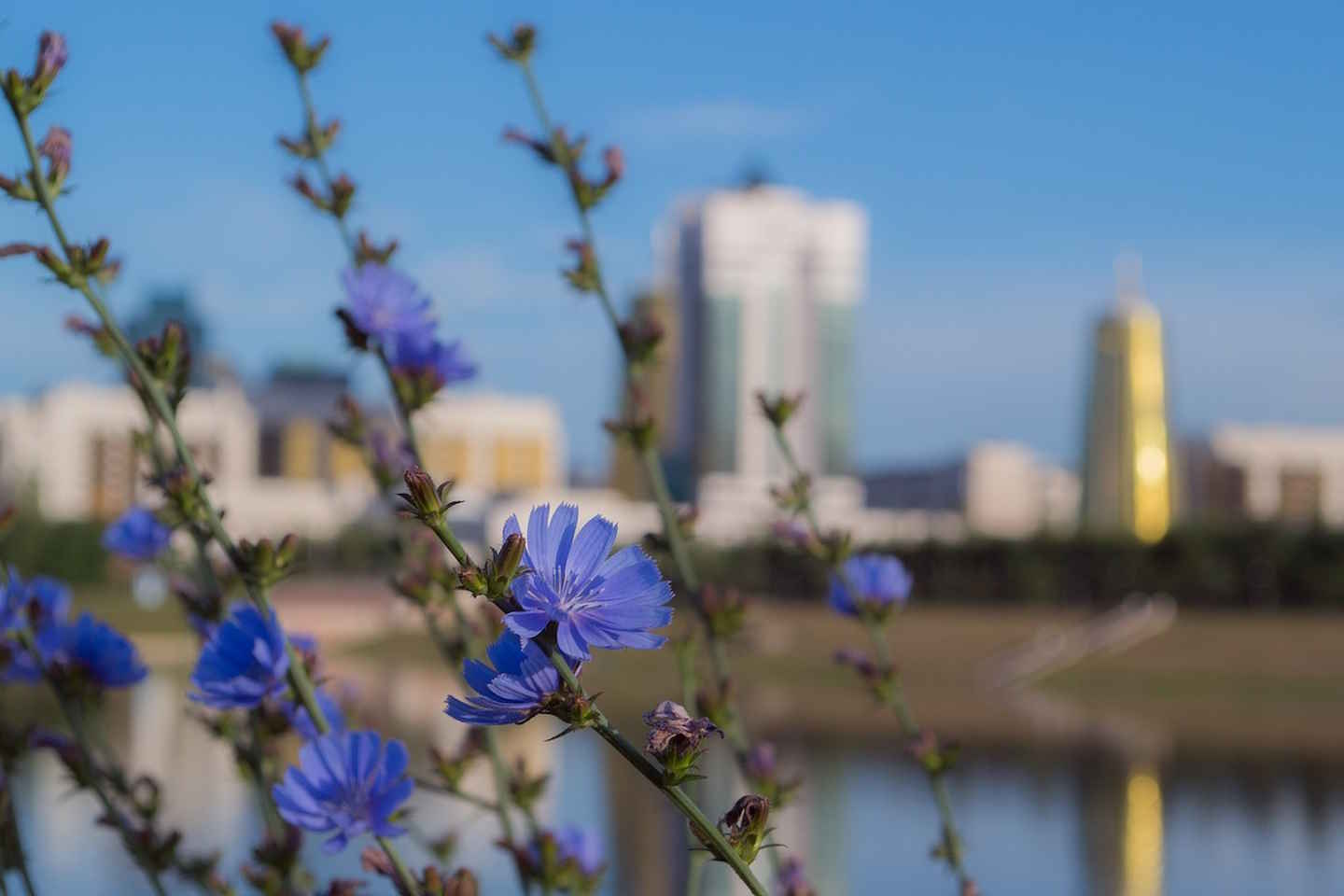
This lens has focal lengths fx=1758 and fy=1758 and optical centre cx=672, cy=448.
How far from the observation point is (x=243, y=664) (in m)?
1.06

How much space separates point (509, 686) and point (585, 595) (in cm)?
5

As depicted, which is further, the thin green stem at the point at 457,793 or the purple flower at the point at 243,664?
the thin green stem at the point at 457,793

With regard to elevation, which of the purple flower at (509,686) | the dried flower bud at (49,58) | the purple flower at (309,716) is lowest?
the purple flower at (309,716)

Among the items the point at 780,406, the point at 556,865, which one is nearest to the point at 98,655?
the point at 556,865

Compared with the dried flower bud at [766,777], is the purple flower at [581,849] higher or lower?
lower

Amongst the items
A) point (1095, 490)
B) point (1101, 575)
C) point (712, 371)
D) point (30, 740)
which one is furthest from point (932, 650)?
point (712, 371)

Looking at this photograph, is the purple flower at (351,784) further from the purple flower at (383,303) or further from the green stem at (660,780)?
the purple flower at (383,303)

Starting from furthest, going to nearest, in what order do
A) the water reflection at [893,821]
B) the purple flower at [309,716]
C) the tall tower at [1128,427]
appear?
the tall tower at [1128,427]
the water reflection at [893,821]
the purple flower at [309,716]

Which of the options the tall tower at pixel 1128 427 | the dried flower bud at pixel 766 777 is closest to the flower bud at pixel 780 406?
the dried flower bud at pixel 766 777

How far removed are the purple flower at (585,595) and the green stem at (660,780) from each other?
0.04ft

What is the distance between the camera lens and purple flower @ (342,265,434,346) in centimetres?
129

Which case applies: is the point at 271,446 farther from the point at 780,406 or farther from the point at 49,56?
the point at 49,56

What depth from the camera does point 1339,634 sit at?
19.1 meters

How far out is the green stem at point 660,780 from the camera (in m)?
0.68
